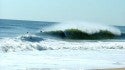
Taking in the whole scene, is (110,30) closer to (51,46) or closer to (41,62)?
(51,46)

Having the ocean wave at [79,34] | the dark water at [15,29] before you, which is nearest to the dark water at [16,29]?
the dark water at [15,29]

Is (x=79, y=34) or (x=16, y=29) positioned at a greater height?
(x=16, y=29)

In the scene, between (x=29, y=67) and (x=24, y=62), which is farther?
(x=24, y=62)

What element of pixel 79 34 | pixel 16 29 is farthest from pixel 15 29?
pixel 79 34

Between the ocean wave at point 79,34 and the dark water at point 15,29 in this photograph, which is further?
the ocean wave at point 79,34

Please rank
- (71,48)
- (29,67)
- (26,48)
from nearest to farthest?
(29,67) < (26,48) < (71,48)

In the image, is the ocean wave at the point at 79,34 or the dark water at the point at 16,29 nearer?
the dark water at the point at 16,29

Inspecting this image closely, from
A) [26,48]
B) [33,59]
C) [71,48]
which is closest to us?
[33,59]

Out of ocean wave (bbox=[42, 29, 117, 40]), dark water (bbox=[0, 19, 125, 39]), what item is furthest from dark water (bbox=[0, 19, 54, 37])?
ocean wave (bbox=[42, 29, 117, 40])

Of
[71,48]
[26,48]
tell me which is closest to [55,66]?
[26,48]

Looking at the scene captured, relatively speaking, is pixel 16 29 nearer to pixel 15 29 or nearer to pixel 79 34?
pixel 15 29

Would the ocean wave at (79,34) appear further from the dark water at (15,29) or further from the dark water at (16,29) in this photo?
the dark water at (15,29)

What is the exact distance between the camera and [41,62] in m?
10.5

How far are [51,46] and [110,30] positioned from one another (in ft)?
47.3
